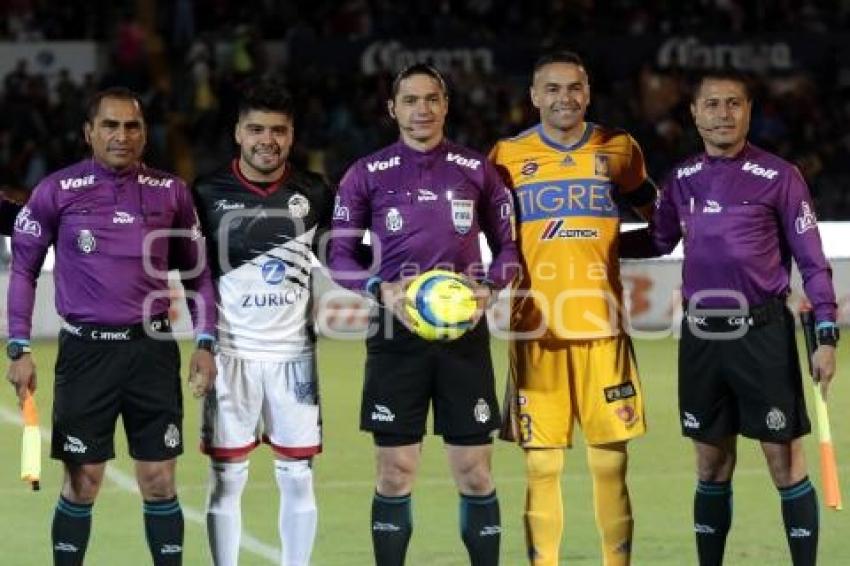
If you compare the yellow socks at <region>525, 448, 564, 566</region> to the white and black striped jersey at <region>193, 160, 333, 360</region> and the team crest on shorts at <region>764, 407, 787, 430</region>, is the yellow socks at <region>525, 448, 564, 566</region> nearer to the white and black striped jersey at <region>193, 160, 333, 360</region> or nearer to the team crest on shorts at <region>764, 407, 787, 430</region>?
the team crest on shorts at <region>764, 407, 787, 430</region>

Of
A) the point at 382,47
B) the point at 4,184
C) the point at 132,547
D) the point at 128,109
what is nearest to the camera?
the point at 128,109

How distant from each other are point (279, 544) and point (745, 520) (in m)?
2.33

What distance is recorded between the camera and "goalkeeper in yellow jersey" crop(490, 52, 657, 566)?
28.4ft

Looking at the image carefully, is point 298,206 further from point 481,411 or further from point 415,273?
point 481,411

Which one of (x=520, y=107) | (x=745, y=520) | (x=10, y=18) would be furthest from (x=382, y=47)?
(x=745, y=520)

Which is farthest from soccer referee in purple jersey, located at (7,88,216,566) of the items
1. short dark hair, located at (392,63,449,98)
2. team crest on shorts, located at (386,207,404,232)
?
short dark hair, located at (392,63,449,98)

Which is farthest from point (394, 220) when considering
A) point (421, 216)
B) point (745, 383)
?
point (745, 383)

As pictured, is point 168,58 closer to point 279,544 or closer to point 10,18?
point 10,18

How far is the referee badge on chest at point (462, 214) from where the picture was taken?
8484 mm

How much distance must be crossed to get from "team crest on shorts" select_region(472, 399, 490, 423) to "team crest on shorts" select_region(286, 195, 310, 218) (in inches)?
42.6

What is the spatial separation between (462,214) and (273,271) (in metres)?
0.83

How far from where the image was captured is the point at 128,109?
8375 mm

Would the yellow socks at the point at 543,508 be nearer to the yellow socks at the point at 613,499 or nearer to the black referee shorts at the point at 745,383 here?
the yellow socks at the point at 613,499

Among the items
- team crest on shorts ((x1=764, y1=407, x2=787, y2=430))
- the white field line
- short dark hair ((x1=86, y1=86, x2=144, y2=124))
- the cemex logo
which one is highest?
short dark hair ((x1=86, y1=86, x2=144, y2=124))
